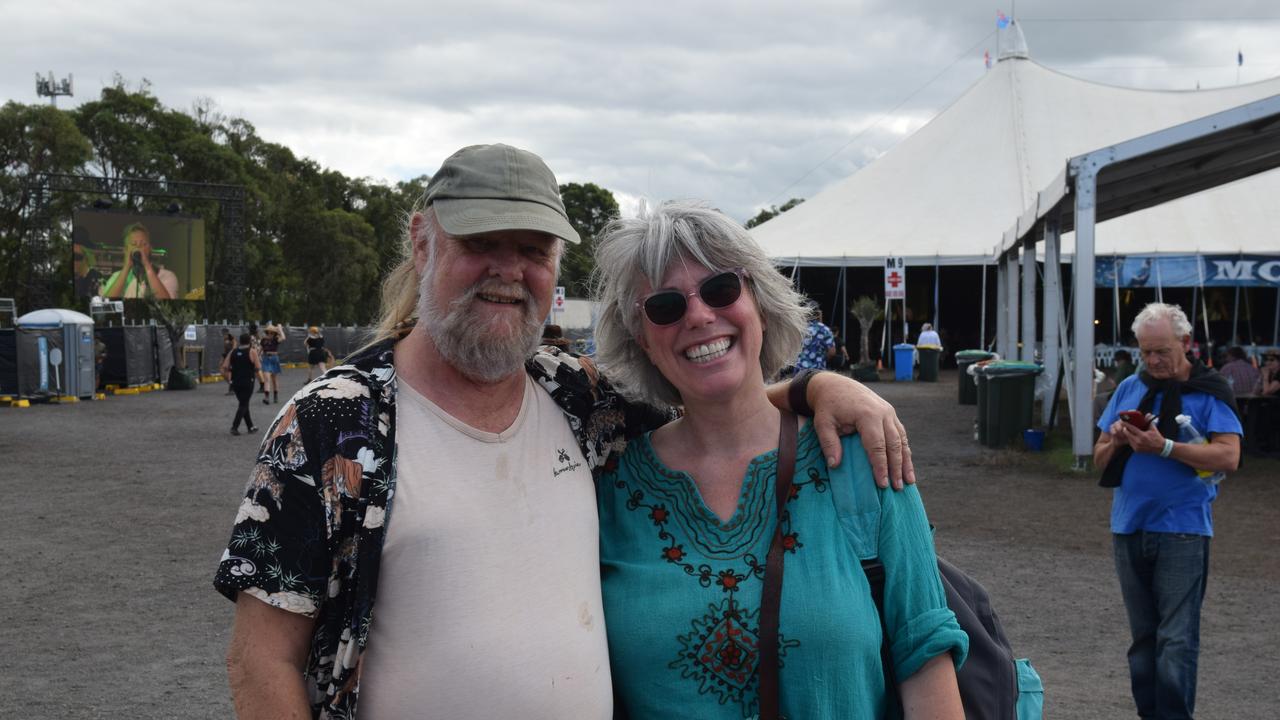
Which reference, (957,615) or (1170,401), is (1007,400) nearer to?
(1170,401)

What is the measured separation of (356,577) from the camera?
6.34 feet

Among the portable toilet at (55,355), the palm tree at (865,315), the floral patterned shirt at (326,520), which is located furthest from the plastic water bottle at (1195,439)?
the palm tree at (865,315)

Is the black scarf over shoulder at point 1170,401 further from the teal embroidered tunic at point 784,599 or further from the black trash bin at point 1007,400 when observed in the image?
the black trash bin at point 1007,400

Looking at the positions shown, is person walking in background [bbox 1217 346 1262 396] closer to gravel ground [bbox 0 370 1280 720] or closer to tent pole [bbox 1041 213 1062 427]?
gravel ground [bbox 0 370 1280 720]

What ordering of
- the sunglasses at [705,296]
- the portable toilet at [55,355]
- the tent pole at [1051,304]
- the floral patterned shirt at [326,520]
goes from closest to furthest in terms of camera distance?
the floral patterned shirt at [326,520]
the sunglasses at [705,296]
the tent pole at [1051,304]
the portable toilet at [55,355]

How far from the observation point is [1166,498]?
4789 millimetres

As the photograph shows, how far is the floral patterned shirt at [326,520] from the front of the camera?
6.05ft

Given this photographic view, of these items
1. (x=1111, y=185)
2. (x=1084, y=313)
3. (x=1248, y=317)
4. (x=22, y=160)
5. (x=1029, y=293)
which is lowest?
(x=1084, y=313)

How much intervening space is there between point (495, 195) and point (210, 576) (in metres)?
6.31

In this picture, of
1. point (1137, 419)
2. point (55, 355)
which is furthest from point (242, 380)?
point (1137, 419)

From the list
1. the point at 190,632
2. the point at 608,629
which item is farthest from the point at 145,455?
the point at 608,629

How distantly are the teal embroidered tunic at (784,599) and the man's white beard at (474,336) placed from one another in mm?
454

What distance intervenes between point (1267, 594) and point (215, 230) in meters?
50.1

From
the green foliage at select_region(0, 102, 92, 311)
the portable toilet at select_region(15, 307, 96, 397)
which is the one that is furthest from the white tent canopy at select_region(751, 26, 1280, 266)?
the green foliage at select_region(0, 102, 92, 311)
